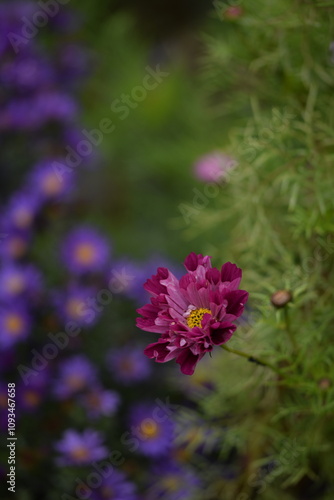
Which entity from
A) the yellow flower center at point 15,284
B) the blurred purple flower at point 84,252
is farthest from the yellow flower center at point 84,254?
the yellow flower center at point 15,284

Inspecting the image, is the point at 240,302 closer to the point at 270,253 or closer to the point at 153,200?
the point at 270,253

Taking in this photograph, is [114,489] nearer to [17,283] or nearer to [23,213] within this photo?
[17,283]

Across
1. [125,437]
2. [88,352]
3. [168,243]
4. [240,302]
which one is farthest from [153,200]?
[240,302]

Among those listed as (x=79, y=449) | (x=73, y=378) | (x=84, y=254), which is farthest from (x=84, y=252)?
(x=79, y=449)

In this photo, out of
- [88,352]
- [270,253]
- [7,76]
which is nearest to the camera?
[270,253]

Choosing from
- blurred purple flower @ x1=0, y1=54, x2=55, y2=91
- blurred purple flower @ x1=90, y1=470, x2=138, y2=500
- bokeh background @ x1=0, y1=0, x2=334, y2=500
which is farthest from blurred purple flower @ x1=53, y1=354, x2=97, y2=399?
blurred purple flower @ x1=0, y1=54, x2=55, y2=91

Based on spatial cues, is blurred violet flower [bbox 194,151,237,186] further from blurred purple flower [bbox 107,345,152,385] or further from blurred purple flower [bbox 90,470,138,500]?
blurred purple flower [bbox 90,470,138,500]

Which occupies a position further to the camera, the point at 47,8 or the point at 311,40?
the point at 47,8
